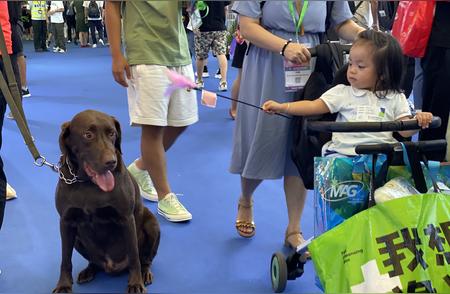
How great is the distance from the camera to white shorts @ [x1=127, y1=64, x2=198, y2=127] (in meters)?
2.74

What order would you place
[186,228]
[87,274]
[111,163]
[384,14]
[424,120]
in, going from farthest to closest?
[384,14]
[186,228]
[87,274]
[111,163]
[424,120]

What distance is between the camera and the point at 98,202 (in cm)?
209

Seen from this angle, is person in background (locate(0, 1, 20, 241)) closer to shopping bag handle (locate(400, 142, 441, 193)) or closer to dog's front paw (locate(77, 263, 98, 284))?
dog's front paw (locate(77, 263, 98, 284))

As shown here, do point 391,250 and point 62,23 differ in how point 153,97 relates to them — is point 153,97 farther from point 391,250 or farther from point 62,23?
→ point 62,23

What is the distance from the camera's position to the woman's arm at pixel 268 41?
223 cm

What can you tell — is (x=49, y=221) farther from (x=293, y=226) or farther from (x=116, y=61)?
(x=293, y=226)

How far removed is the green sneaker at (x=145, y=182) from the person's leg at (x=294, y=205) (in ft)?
3.23

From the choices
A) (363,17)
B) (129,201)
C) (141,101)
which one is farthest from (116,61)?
(363,17)

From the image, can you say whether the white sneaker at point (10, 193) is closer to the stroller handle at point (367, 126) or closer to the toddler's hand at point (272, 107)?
the toddler's hand at point (272, 107)

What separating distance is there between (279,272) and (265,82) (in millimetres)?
884

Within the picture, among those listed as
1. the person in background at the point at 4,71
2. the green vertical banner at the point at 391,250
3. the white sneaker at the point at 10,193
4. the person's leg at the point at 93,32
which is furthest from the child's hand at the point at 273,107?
the person's leg at the point at 93,32

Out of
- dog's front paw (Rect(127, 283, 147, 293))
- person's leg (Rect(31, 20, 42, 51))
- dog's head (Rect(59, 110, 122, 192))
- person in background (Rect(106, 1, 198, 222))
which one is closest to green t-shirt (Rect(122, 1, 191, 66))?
person in background (Rect(106, 1, 198, 222))

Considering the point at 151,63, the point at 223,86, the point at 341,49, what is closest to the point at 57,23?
the point at 223,86

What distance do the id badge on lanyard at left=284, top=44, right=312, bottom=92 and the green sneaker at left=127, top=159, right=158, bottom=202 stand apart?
1341 mm
